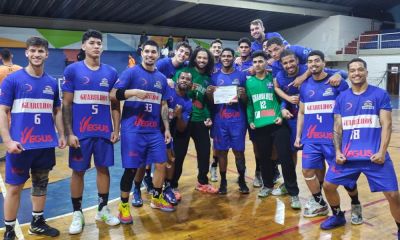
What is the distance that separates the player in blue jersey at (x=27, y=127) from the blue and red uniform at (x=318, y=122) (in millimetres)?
3003

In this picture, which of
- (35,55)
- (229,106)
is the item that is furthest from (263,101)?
(35,55)

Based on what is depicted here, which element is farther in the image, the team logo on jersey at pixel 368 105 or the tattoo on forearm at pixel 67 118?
the tattoo on forearm at pixel 67 118

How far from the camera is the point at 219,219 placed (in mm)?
4242

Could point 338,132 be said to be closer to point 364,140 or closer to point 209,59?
point 364,140

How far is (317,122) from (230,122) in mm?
1341

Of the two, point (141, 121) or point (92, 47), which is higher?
point (92, 47)

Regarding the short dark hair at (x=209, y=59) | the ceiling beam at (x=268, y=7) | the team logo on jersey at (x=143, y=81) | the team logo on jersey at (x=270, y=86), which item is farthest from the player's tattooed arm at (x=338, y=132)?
the ceiling beam at (x=268, y=7)

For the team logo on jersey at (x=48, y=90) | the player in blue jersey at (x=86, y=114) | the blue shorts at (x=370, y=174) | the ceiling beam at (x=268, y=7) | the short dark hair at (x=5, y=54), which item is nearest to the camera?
the blue shorts at (x=370, y=174)

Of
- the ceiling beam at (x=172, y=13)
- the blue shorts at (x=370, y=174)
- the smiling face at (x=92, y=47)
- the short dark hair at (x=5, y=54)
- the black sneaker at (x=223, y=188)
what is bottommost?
the black sneaker at (x=223, y=188)

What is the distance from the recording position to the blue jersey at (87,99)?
3.76m

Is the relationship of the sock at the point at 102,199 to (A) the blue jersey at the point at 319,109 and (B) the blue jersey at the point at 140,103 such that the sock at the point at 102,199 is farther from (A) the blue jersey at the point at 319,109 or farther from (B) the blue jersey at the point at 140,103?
(A) the blue jersey at the point at 319,109

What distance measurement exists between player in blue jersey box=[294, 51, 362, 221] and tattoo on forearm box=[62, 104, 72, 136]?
285 centimetres

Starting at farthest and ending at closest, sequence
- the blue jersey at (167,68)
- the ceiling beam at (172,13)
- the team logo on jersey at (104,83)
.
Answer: the ceiling beam at (172,13)
the blue jersey at (167,68)
the team logo on jersey at (104,83)

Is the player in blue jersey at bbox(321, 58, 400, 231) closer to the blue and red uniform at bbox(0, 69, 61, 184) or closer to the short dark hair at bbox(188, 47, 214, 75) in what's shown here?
the short dark hair at bbox(188, 47, 214, 75)
